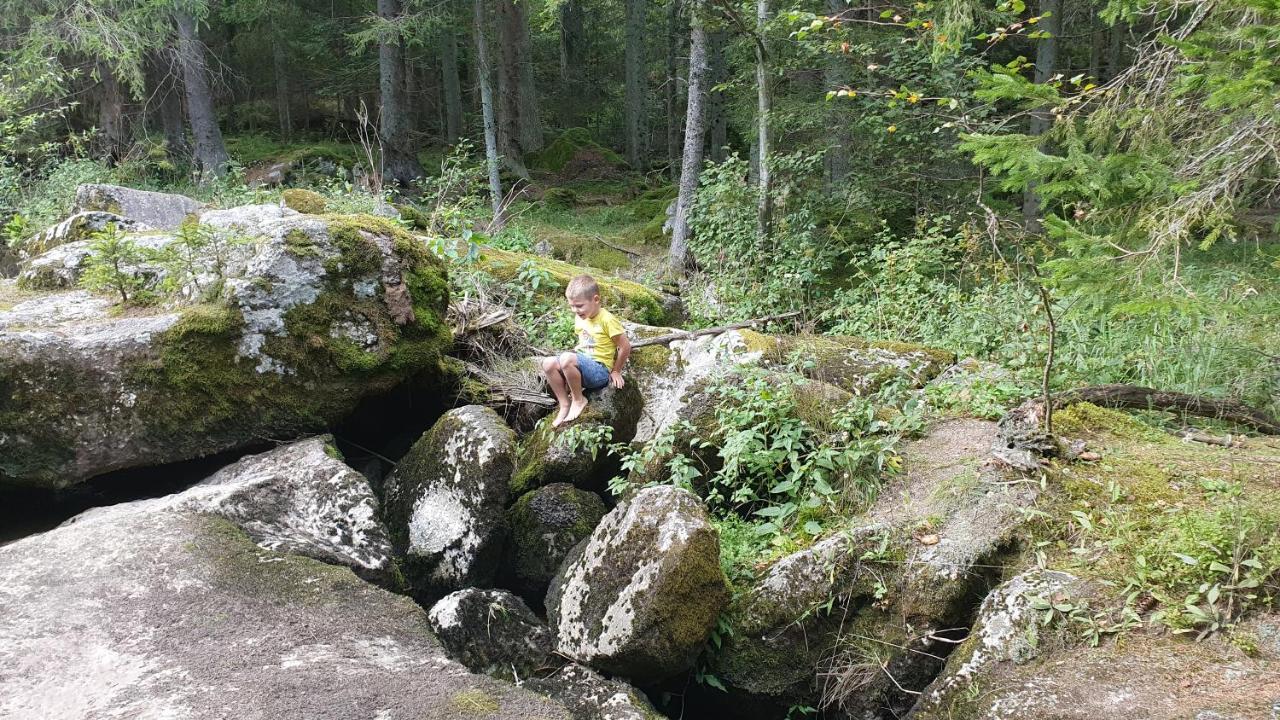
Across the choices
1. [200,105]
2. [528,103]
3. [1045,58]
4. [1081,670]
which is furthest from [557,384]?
[528,103]

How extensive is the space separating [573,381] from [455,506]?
123 cm

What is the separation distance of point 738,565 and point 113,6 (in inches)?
570

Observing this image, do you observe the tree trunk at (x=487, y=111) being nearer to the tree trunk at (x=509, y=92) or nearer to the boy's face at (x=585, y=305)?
the tree trunk at (x=509, y=92)

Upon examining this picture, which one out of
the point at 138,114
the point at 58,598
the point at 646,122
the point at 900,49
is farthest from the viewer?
the point at 646,122

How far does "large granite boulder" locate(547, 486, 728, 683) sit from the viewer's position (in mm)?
4043

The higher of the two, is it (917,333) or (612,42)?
(612,42)

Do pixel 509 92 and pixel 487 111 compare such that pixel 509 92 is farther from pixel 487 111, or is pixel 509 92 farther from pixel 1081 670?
pixel 1081 670

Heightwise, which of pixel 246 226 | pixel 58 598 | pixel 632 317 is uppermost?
pixel 246 226

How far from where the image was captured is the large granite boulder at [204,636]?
302 centimetres

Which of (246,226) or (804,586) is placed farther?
(246,226)

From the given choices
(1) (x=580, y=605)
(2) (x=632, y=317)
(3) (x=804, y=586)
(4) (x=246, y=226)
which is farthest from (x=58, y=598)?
(2) (x=632, y=317)

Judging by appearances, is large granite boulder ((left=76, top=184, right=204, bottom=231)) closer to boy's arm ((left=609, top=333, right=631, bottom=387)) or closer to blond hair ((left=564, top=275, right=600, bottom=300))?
blond hair ((left=564, top=275, right=600, bottom=300))

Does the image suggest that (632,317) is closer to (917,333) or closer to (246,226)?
(917,333)

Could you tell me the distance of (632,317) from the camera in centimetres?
809
